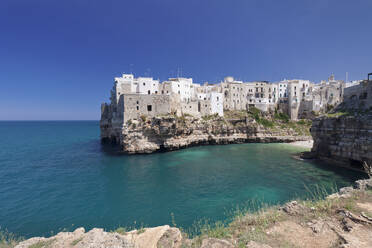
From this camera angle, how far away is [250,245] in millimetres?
4117

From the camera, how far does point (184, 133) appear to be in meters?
36.4

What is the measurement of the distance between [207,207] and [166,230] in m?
7.62

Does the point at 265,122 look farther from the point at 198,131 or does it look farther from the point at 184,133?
the point at 184,133

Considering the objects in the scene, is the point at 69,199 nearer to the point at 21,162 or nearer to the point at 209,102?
the point at 21,162

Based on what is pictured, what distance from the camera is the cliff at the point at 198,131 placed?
104 ft

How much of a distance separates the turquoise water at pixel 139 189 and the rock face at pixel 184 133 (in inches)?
305

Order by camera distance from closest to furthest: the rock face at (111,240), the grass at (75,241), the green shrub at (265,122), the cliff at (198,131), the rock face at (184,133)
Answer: the rock face at (111,240) → the grass at (75,241) → the rock face at (184,133) → the cliff at (198,131) → the green shrub at (265,122)

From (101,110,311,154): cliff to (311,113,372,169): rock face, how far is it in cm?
1932

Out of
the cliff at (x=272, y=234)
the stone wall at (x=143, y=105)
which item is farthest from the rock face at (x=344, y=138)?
the stone wall at (x=143, y=105)

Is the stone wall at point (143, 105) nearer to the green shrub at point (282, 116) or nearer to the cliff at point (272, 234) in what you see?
the cliff at point (272, 234)

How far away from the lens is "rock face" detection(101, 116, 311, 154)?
31594 millimetres

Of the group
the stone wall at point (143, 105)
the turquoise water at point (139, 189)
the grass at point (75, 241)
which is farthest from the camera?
the stone wall at point (143, 105)

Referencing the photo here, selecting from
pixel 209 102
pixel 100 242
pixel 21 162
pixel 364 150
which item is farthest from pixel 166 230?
pixel 209 102

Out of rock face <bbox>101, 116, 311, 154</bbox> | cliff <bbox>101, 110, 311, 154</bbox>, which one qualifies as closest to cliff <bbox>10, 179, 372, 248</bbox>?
rock face <bbox>101, 116, 311, 154</bbox>
